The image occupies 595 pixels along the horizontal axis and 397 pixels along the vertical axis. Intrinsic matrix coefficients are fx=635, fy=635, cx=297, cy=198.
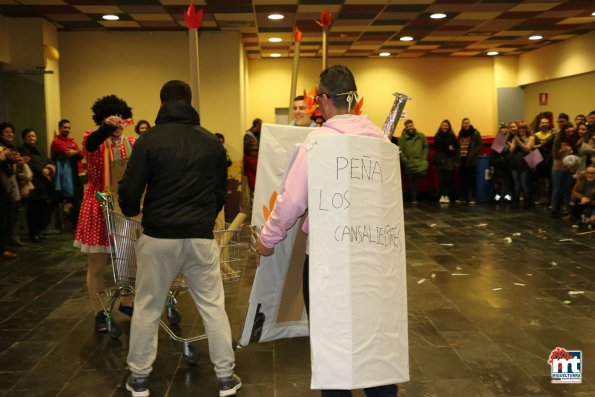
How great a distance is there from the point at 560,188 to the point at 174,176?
26.6 feet

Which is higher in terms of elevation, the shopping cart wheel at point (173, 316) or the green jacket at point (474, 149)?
the green jacket at point (474, 149)

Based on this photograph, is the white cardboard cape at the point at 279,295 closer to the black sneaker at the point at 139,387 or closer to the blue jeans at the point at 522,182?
the black sneaker at the point at 139,387

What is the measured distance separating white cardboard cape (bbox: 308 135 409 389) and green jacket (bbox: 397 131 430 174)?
9.59 metres

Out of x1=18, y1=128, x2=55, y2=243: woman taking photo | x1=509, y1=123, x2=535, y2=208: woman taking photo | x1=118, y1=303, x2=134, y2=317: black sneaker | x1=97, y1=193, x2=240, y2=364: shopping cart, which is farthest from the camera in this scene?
x1=509, y1=123, x2=535, y2=208: woman taking photo

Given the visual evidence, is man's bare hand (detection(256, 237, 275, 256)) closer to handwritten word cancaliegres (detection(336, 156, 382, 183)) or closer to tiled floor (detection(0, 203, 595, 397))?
handwritten word cancaliegres (detection(336, 156, 382, 183))

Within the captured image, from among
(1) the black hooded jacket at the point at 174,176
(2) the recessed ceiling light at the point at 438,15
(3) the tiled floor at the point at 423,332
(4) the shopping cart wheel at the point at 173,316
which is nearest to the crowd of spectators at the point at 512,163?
(2) the recessed ceiling light at the point at 438,15

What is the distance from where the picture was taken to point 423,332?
13.9ft

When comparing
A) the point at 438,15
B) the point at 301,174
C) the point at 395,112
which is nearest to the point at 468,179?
the point at 438,15

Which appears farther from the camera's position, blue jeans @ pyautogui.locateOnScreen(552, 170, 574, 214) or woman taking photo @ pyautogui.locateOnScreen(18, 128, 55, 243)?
blue jeans @ pyautogui.locateOnScreen(552, 170, 574, 214)

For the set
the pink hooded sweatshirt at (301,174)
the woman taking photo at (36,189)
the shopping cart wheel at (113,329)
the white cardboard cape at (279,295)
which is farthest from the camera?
the woman taking photo at (36,189)

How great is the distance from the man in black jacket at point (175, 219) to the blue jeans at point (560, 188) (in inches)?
304

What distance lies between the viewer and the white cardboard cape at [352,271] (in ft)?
7.97

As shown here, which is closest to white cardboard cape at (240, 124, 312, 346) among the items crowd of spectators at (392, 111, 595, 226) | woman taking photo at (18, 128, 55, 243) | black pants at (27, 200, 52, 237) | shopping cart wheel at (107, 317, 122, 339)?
shopping cart wheel at (107, 317, 122, 339)

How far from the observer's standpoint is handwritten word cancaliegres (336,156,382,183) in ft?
8.17
